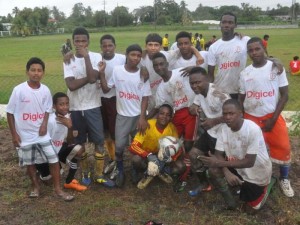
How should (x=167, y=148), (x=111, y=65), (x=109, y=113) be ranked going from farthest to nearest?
(x=109, y=113)
(x=111, y=65)
(x=167, y=148)

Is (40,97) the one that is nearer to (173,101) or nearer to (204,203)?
(173,101)

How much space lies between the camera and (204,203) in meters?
4.53

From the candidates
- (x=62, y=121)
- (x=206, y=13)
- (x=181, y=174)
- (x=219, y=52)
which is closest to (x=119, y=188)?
(x=181, y=174)

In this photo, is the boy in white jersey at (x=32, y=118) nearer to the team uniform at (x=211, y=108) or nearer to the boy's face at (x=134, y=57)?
the boy's face at (x=134, y=57)

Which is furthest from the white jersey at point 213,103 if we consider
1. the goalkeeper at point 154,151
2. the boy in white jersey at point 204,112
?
the goalkeeper at point 154,151

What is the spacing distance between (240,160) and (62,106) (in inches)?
86.6

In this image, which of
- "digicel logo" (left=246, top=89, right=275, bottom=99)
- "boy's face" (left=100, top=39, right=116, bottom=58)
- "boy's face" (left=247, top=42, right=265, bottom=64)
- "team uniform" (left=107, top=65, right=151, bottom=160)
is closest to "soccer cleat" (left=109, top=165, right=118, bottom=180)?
"team uniform" (left=107, top=65, right=151, bottom=160)

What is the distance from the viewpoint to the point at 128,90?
16.1 ft

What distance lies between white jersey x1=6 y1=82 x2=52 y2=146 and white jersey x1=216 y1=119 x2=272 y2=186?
2042 mm

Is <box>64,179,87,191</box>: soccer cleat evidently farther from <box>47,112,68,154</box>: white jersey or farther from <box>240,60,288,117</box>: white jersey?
<box>240,60,288,117</box>: white jersey

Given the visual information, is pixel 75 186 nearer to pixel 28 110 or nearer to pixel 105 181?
pixel 105 181

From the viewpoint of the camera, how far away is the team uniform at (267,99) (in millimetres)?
4410

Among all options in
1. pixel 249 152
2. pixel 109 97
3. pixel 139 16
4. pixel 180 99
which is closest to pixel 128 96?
pixel 109 97

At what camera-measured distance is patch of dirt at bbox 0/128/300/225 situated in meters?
Answer: 4.14
